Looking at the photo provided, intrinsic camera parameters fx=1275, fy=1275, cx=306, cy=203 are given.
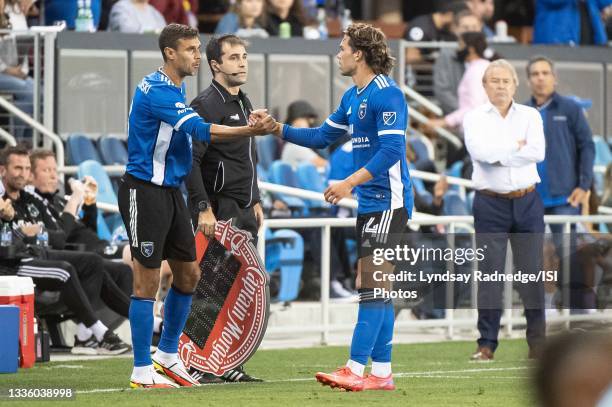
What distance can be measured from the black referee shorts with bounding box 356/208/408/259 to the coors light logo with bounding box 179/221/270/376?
3.57 ft

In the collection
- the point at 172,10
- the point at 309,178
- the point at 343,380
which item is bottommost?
the point at 343,380

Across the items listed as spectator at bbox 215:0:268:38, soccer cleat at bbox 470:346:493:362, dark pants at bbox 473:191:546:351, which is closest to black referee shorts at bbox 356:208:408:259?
dark pants at bbox 473:191:546:351

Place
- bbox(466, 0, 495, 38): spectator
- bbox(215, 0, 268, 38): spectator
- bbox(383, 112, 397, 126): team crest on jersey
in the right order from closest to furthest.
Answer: bbox(383, 112, 397, 126): team crest on jersey
bbox(215, 0, 268, 38): spectator
bbox(466, 0, 495, 38): spectator

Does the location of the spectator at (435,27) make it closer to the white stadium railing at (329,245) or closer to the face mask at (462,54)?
the face mask at (462,54)

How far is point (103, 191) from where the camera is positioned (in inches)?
484

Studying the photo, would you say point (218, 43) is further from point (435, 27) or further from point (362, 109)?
Answer: point (435, 27)

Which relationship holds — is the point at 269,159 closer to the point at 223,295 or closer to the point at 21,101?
the point at 21,101

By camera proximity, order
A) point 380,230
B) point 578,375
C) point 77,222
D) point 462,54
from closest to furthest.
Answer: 1. point 578,375
2. point 380,230
3. point 77,222
4. point 462,54

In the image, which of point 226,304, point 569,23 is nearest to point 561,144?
point 226,304

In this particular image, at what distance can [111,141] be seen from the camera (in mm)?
13734

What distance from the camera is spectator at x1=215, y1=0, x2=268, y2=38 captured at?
50.4ft

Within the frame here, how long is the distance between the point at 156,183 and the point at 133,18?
26.8 feet

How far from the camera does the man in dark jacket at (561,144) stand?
1061 centimetres

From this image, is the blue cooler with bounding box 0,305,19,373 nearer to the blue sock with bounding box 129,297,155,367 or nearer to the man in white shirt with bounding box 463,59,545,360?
the blue sock with bounding box 129,297,155,367
